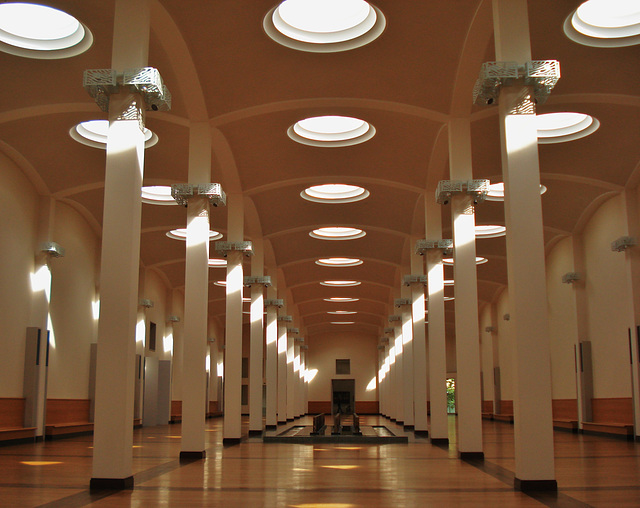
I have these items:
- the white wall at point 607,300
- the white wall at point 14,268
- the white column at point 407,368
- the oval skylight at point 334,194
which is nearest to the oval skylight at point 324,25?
the white wall at point 14,268

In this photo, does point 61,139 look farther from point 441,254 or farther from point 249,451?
point 441,254

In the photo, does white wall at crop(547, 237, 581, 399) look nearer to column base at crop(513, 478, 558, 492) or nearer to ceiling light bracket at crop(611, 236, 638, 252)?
ceiling light bracket at crop(611, 236, 638, 252)

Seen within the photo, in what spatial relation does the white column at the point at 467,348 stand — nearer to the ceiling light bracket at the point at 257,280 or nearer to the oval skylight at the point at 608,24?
the oval skylight at the point at 608,24

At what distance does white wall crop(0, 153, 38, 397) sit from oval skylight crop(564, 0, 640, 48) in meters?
15.6

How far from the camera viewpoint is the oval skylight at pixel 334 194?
25.5 metres

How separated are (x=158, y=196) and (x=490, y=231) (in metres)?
14.2

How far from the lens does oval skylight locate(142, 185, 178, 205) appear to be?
26.0 m

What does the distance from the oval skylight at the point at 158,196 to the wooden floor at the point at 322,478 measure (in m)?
10.4

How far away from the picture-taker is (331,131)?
20500 mm

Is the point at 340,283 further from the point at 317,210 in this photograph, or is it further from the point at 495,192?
the point at 495,192

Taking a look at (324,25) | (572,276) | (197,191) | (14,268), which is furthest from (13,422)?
(572,276)

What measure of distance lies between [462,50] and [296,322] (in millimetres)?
35165

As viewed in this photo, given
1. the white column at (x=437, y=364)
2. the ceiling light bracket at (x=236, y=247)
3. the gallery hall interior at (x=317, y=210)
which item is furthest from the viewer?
the ceiling light bracket at (x=236, y=247)

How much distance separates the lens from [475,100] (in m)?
11.7
